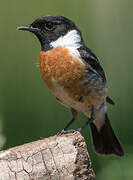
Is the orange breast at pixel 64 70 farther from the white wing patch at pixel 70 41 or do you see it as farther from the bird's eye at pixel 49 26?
the bird's eye at pixel 49 26

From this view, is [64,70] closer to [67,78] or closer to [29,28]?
[67,78]

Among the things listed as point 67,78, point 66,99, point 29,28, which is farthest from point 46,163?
point 29,28

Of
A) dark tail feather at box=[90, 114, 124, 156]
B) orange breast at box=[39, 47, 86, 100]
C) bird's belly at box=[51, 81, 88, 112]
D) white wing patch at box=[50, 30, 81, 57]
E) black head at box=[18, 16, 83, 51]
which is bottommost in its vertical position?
dark tail feather at box=[90, 114, 124, 156]

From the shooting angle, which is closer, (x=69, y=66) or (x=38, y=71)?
(x=69, y=66)

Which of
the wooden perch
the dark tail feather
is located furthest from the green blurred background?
the wooden perch

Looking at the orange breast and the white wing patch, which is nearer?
the orange breast

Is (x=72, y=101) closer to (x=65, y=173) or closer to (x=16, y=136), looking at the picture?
(x=16, y=136)

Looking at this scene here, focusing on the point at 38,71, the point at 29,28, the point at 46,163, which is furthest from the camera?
the point at 38,71

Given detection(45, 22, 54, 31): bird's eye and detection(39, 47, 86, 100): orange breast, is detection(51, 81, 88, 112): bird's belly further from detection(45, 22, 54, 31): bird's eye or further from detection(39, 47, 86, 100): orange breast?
detection(45, 22, 54, 31): bird's eye
